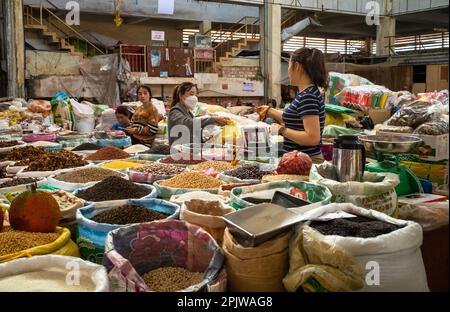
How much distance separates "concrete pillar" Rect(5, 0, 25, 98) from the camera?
9102 mm

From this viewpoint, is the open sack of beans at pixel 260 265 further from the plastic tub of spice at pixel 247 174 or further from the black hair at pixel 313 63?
the black hair at pixel 313 63

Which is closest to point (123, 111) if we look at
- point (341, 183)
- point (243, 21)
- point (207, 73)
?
point (341, 183)

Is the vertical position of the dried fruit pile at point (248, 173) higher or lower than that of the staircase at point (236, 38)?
lower

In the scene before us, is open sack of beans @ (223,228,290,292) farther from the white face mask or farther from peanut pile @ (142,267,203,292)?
the white face mask

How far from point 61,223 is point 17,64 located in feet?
28.6

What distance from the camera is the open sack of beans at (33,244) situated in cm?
146

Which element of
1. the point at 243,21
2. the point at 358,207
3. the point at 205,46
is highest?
the point at 243,21

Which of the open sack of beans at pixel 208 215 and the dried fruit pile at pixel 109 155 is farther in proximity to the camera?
the dried fruit pile at pixel 109 155

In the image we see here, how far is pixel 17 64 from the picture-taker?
9.49 meters

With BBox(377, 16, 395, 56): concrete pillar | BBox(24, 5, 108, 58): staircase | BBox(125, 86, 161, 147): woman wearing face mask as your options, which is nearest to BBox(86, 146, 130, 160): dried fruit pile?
BBox(125, 86, 161, 147): woman wearing face mask

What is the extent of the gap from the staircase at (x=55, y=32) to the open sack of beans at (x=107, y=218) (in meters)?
10.2

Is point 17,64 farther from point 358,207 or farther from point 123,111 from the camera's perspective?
point 358,207

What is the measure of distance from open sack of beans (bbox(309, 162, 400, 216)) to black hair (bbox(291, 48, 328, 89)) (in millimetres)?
1058

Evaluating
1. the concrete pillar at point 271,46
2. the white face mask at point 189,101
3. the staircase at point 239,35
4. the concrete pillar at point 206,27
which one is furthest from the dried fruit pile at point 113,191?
the concrete pillar at point 206,27
